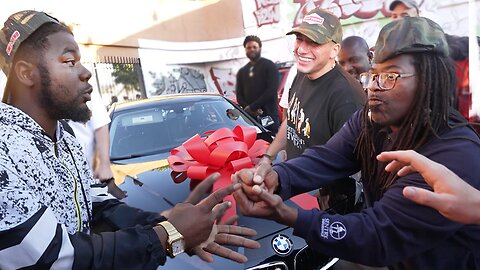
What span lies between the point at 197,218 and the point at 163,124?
2537mm

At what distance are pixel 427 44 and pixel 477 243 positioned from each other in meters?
0.70

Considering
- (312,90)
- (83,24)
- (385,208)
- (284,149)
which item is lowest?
(284,149)

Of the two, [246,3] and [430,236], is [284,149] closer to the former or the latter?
[430,236]

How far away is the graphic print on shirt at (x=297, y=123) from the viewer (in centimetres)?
246

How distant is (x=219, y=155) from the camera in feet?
7.89

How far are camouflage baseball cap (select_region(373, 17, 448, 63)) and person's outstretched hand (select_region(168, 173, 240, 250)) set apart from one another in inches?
31.0


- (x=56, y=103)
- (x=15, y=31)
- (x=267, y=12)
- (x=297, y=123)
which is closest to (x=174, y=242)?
(x=56, y=103)

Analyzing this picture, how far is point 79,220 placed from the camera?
1.42 m

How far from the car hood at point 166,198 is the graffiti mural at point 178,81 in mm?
16155

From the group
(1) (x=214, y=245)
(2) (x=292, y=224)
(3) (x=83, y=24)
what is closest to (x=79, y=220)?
(1) (x=214, y=245)

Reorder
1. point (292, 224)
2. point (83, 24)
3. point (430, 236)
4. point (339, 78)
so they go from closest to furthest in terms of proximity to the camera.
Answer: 1. point (430, 236)
2. point (292, 224)
3. point (339, 78)
4. point (83, 24)

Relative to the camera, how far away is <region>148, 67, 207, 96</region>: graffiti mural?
63.1ft

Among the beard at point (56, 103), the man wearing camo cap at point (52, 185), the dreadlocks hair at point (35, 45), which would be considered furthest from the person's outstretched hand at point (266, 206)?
the dreadlocks hair at point (35, 45)

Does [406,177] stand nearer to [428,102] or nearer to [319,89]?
[428,102]
